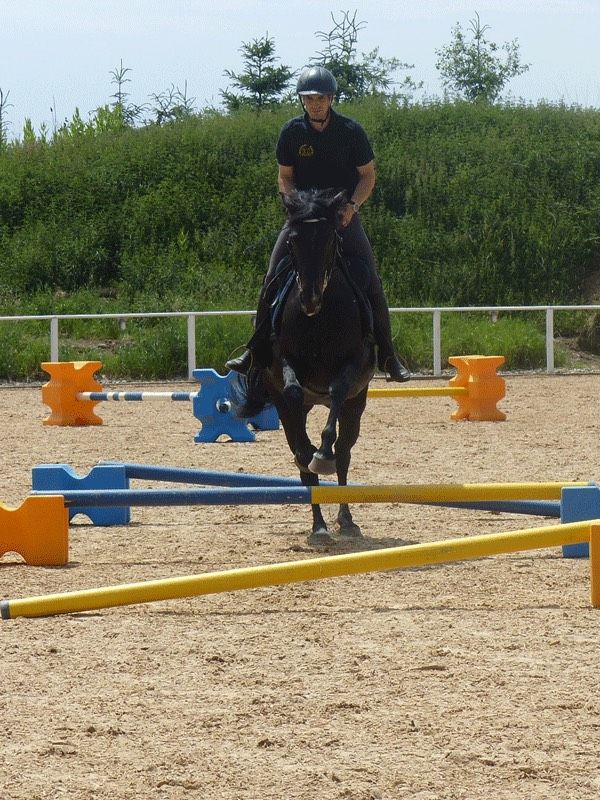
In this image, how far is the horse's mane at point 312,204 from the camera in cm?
666

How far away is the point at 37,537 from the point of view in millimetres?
6355

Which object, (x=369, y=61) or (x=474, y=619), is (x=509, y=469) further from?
(x=369, y=61)

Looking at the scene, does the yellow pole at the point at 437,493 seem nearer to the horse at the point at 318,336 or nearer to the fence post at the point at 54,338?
the horse at the point at 318,336

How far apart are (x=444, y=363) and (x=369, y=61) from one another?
75.3 feet

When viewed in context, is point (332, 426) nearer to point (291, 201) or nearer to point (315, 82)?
point (291, 201)

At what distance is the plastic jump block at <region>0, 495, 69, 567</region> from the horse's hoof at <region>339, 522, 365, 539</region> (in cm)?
171

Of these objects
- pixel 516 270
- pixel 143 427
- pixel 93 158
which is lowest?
pixel 143 427

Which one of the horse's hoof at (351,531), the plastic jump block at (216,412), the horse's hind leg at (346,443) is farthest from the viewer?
the plastic jump block at (216,412)

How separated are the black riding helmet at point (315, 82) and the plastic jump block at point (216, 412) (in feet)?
19.8

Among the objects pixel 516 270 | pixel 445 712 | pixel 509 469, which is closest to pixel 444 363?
pixel 516 270

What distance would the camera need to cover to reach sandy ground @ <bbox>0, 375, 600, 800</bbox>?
3238mm

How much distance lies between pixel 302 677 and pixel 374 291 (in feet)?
11.4

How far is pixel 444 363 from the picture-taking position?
80.2 feet

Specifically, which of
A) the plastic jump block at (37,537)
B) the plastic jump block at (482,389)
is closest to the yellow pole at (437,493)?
the plastic jump block at (37,537)
